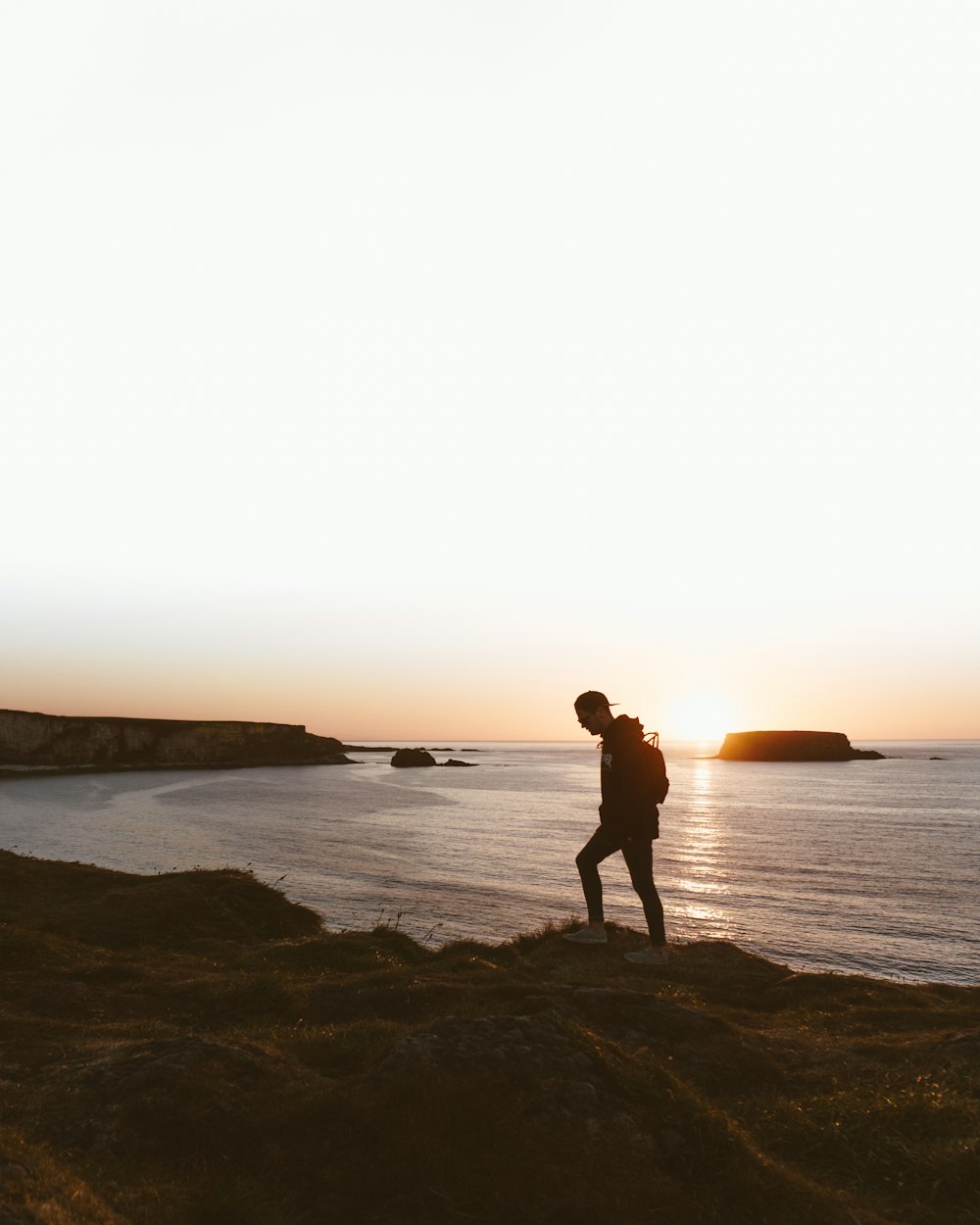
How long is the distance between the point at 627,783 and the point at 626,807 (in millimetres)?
319

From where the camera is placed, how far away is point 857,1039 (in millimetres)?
7855

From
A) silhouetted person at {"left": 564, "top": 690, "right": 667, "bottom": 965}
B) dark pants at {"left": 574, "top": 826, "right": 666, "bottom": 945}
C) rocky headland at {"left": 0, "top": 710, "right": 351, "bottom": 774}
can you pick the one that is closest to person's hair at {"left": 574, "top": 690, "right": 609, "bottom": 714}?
silhouetted person at {"left": 564, "top": 690, "right": 667, "bottom": 965}

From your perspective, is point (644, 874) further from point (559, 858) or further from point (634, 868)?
point (559, 858)

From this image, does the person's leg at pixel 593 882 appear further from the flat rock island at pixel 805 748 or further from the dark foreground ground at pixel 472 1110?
the flat rock island at pixel 805 748

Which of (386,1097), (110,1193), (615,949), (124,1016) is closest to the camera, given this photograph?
(110,1193)

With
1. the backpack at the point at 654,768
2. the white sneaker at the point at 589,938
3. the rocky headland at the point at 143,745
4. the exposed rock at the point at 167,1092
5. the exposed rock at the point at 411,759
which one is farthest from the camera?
the exposed rock at the point at 411,759

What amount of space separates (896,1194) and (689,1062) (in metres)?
2.08

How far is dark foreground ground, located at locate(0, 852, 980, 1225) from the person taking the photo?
423 cm

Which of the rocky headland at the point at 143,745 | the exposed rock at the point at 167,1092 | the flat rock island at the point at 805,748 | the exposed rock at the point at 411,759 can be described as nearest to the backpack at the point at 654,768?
the exposed rock at the point at 167,1092

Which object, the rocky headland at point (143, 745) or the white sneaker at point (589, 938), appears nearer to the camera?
the white sneaker at point (589, 938)

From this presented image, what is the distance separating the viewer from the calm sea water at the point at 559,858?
22281 millimetres

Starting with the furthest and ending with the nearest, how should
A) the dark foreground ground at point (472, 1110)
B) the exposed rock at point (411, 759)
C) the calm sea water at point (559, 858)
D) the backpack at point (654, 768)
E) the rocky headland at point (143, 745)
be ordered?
the exposed rock at point (411, 759), the rocky headland at point (143, 745), the calm sea water at point (559, 858), the backpack at point (654, 768), the dark foreground ground at point (472, 1110)

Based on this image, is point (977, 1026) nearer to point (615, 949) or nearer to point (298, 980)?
point (615, 949)

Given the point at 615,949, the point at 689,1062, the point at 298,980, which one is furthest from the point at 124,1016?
the point at 615,949
